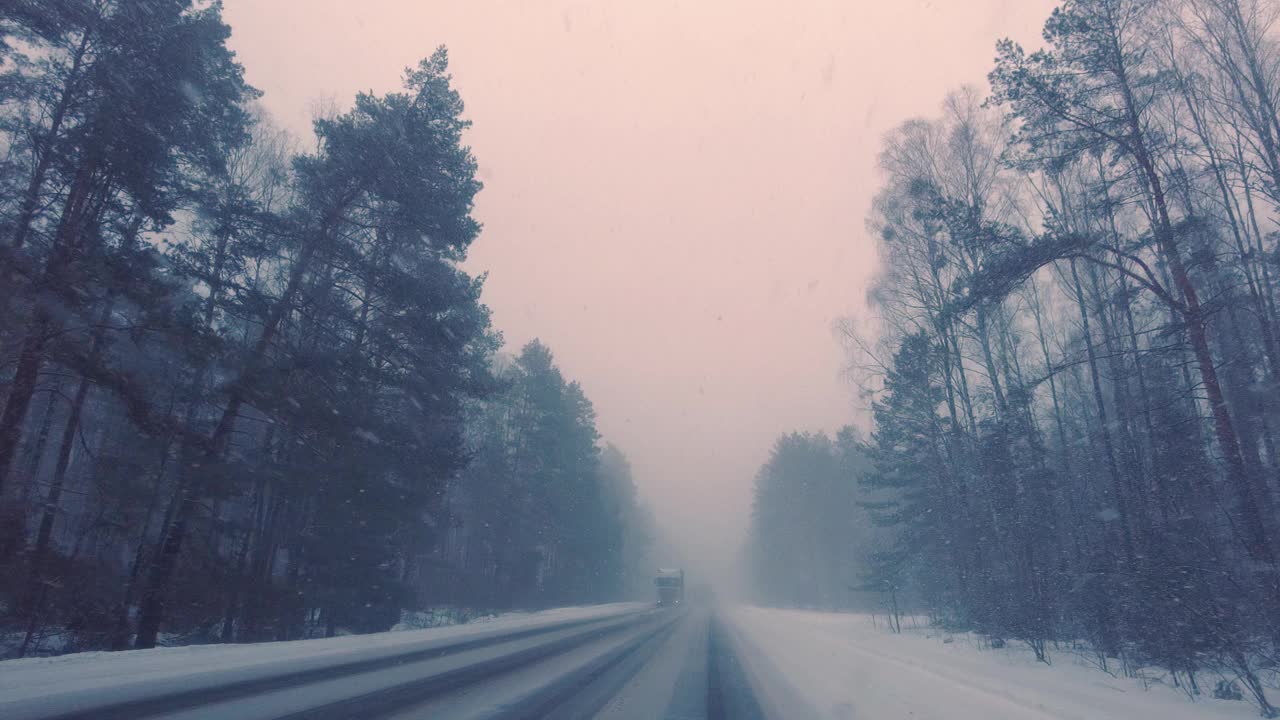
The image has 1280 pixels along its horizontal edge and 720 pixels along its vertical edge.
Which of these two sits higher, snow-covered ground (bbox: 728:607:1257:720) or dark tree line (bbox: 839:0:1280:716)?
dark tree line (bbox: 839:0:1280:716)

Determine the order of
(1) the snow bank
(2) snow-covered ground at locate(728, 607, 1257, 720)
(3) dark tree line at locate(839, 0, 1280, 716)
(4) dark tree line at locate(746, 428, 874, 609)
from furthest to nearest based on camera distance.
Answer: (4) dark tree line at locate(746, 428, 874, 609)
(3) dark tree line at locate(839, 0, 1280, 716)
(2) snow-covered ground at locate(728, 607, 1257, 720)
(1) the snow bank

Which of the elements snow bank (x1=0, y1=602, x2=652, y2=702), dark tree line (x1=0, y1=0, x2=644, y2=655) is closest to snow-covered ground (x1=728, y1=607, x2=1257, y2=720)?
snow bank (x1=0, y1=602, x2=652, y2=702)

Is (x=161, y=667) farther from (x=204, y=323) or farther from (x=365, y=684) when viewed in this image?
(x=204, y=323)

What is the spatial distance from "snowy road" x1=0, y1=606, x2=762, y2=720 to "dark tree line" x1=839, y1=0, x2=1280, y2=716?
6993mm

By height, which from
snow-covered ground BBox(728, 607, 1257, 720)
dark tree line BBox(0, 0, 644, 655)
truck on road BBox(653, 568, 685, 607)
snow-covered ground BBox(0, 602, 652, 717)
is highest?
dark tree line BBox(0, 0, 644, 655)

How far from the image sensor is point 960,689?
7668 mm

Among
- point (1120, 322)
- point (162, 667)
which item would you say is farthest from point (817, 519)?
point (162, 667)

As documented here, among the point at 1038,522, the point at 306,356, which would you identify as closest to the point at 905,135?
the point at 1038,522

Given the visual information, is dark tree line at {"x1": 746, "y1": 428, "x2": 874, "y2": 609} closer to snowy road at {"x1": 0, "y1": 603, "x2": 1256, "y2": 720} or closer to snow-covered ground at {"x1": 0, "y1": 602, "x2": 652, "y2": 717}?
snowy road at {"x1": 0, "y1": 603, "x2": 1256, "y2": 720}

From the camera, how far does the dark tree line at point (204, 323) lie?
1071 centimetres

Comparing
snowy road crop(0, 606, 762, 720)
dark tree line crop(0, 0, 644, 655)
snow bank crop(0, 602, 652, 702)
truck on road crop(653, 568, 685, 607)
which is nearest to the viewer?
snowy road crop(0, 606, 762, 720)

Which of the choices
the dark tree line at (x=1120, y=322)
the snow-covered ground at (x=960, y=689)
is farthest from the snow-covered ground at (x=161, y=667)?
the dark tree line at (x=1120, y=322)

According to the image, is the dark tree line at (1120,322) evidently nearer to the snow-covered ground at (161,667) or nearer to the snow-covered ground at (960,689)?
the snow-covered ground at (960,689)

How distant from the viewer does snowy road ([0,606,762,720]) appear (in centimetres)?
525
